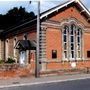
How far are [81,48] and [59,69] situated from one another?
4844 millimetres

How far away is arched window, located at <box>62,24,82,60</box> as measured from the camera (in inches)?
1523

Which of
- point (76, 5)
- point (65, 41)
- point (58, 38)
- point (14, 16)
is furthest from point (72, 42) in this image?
point (14, 16)

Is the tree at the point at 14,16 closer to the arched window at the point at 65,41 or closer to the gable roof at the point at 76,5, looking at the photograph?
the gable roof at the point at 76,5

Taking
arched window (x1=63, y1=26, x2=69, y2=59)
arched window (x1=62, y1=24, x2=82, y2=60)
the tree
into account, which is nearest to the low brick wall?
arched window (x1=63, y1=26, x2=69, y2=59)

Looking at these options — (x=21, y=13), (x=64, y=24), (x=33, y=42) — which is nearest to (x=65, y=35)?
(x=64, y=24)

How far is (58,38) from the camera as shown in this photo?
1484 inches

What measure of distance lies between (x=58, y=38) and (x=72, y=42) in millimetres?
2307

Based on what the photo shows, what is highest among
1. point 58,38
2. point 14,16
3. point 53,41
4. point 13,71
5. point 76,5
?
point 14,16

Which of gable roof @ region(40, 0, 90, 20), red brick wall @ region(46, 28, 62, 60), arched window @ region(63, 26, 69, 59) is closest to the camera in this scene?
gable roof @ region(40, 0, 90, 20)

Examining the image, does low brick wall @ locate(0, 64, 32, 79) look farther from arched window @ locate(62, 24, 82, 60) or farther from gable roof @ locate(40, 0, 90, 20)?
arched window @ locate(62, 24, 82, 60)

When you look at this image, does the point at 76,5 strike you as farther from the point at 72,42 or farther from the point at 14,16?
the point at 14,16

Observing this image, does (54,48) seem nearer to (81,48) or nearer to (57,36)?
(57,36)

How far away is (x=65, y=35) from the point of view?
38.8 metres

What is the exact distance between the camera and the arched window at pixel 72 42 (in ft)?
127
